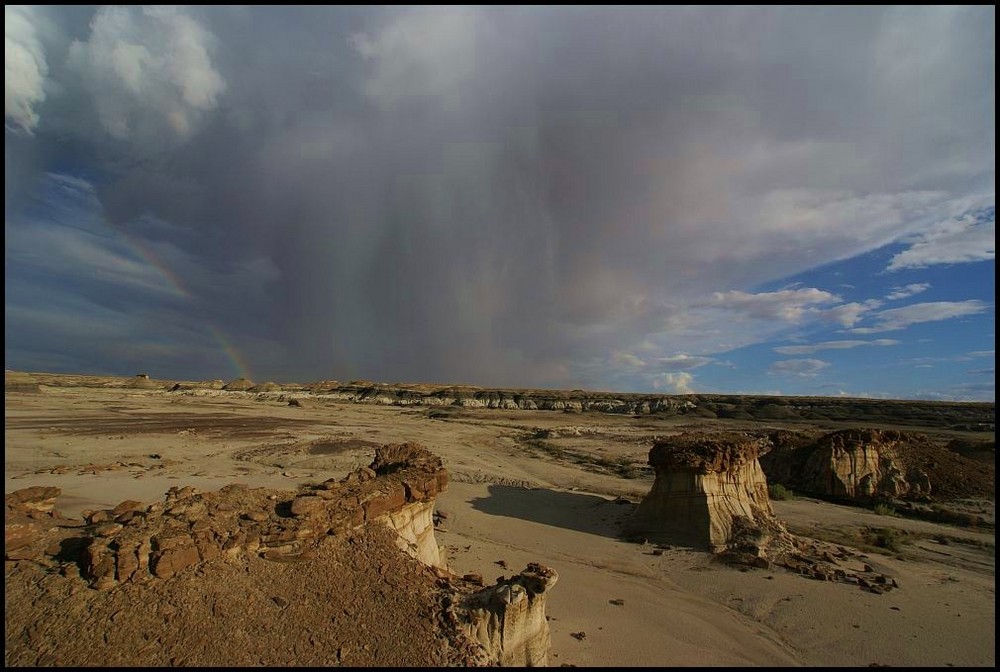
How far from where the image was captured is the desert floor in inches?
332

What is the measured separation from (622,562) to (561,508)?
6388 millimetres

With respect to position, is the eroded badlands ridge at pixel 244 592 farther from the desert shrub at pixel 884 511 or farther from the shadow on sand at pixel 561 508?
the desert shrub at pixel 884 511

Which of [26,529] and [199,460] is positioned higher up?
[26,529]

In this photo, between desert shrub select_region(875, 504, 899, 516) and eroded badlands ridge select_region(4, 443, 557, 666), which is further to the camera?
desert shrub select_region(875, 504, 899, 516)

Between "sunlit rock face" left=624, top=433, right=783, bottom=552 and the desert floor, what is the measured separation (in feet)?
2.78

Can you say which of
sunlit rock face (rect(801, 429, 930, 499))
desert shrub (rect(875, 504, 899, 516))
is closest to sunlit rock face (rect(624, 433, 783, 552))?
desert shrub (rect(875, 504, 899, 516))

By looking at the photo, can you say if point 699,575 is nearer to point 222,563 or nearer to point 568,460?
point 222,563

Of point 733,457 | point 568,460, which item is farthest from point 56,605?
point 568,460

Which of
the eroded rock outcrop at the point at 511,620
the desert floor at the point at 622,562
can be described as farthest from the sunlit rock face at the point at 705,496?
the eroded rock outcrop at the point at 511,620

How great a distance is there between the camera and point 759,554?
1256 cm

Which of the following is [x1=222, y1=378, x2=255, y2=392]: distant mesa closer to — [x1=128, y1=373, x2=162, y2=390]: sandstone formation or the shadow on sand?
[x1=128, y1=373, x2=162, y2=390]: sandstone formation

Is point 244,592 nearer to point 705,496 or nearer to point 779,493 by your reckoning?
point 705,496

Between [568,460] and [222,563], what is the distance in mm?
32001

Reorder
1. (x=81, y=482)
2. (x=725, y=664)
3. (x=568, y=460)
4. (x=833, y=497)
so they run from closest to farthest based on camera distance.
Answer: (x=725, y=664), (x=81, y=482), (x=833, y=497), (x=568, y=460)
